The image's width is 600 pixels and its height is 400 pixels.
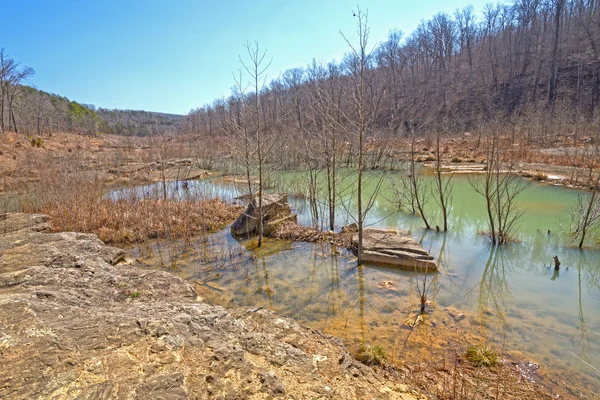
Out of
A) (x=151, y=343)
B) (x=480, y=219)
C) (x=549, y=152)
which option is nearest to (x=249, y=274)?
(x=151, y=343)

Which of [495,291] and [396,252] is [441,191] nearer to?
[396,252]

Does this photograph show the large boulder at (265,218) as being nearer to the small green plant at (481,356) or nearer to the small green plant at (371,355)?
the small green plant at (371,355)

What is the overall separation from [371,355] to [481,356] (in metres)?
1.40

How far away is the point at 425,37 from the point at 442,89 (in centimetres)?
1383

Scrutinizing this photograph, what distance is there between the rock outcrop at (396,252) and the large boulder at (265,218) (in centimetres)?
297

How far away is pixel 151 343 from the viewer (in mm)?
2936

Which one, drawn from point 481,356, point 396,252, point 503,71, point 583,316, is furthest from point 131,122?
point 583,316

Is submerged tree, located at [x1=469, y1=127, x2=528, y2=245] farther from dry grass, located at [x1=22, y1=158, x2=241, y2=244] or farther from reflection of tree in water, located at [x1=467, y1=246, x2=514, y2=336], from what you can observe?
dry grass, located at [x1=22, y1=158, x2=241, y2=244]

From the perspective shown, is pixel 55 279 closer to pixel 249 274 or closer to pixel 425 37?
pixel 249 274

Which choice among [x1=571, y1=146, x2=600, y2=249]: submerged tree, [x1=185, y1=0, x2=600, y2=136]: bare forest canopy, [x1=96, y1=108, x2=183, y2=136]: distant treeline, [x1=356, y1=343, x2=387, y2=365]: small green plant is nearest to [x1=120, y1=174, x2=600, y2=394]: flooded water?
[x1=356, y1=343, x2=387, y2=365]: small green plant

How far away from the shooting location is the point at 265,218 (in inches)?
410

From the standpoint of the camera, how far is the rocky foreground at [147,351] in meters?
2.38

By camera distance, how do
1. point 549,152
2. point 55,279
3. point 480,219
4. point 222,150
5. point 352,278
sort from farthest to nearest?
point 222,150 → point 549,152 → point 480,219 → point 352,278 → point 55,279

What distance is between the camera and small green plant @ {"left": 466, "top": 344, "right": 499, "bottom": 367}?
3.93 meters
